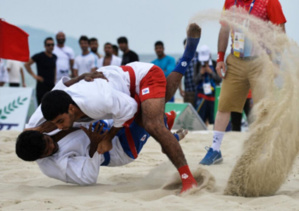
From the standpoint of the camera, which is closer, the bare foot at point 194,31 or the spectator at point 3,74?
the bare foot at point 194,31

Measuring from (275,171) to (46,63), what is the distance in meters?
6.31

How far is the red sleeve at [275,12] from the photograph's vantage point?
4582mm

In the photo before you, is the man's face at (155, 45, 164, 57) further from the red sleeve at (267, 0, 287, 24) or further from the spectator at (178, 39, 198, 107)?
the red sleeve at (267, 0, 287, 24)

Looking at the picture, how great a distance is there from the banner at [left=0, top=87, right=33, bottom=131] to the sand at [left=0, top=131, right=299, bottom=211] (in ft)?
9.19

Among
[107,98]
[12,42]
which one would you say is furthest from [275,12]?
[12,42]

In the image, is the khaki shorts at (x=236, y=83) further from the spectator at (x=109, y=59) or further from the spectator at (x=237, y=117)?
the spectator at (x=109, y=59)

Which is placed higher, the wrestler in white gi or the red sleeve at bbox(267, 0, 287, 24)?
the red sleeve at bbox(267, 0, 287, 24)

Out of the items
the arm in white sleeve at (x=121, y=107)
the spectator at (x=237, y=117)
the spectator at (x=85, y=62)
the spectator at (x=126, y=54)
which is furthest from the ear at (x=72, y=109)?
the spectator at (x=85, y=62)

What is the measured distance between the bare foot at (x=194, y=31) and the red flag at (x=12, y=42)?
380cm

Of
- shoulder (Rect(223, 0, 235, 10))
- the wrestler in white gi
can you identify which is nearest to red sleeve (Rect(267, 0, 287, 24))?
shoulder (Rect(223, 0, 235, 10))

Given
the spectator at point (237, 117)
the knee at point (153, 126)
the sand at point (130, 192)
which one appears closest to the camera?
the sand at point (130, 192)

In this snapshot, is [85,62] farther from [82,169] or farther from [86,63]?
[82,169]

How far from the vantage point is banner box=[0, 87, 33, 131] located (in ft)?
26.3

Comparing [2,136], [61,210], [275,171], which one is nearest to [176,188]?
[275,171]
